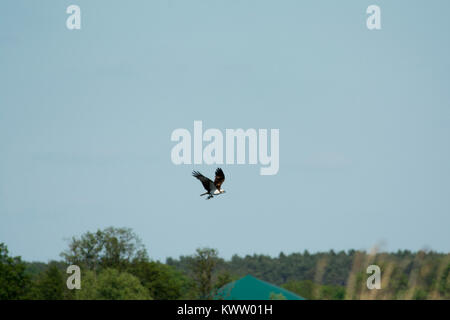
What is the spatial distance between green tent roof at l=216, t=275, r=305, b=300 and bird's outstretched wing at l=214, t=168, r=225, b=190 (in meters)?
53.8

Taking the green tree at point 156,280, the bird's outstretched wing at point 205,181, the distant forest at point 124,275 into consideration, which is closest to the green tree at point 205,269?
the distant forest at point 124,275

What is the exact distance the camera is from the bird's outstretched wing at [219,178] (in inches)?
780

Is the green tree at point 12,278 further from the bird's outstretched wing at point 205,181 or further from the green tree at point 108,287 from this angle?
the bird's outstretched wing at point 205,181

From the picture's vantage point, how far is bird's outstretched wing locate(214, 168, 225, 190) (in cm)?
1981

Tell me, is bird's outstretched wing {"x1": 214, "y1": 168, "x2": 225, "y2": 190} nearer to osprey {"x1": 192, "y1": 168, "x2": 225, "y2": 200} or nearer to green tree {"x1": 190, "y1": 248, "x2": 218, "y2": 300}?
osprey {"x1": 192, "y1": 168, "x2": 225, "y2": 200}

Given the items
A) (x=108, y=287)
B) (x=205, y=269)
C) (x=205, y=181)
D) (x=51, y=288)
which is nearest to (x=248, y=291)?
(x=205, y=269)

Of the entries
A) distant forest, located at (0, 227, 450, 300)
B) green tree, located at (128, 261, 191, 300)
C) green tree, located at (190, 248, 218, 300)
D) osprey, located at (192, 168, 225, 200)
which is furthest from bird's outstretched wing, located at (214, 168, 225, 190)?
green tree, located at (128, 261, 191, 300)

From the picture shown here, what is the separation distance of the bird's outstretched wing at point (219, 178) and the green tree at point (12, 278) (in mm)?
64884

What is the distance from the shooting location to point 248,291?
74.8 metres

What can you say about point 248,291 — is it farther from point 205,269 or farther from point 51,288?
point 51,288

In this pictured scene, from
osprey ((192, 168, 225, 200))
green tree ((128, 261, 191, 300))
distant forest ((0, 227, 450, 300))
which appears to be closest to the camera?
osprey ((192, 168, 225, 200))
